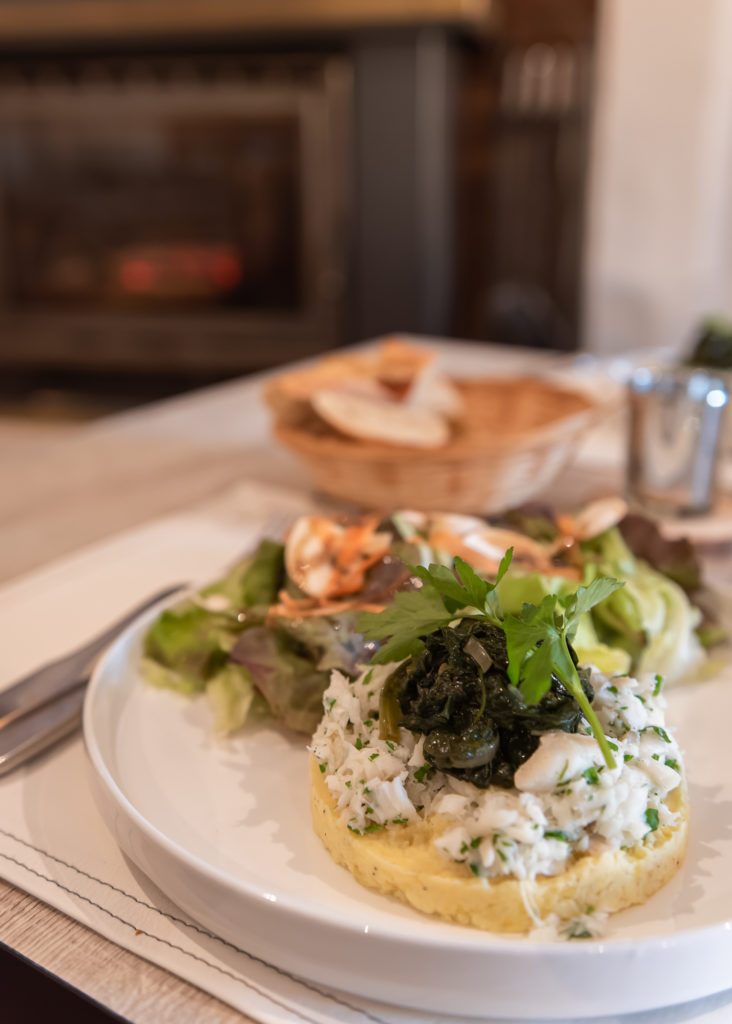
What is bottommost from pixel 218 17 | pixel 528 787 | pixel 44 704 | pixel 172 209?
pixel 172 209

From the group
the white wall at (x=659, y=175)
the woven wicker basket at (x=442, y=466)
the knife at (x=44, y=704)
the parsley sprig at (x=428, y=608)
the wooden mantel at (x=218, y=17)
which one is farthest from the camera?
the white wall at (x=659, y=175)

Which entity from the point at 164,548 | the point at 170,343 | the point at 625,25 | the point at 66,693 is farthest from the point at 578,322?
the point at 66,693

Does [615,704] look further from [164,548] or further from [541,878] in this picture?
[164,548]

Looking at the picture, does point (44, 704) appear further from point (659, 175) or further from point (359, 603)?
point (659, 175)

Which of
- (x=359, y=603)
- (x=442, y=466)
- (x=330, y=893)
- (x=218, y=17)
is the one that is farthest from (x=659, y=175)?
(x=330, y=893)

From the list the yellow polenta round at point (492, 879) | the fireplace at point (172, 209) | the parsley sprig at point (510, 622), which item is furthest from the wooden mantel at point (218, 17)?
the yellow polenta round at point (492, 879)

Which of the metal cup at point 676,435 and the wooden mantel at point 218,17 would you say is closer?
the metal cup at point 676,435

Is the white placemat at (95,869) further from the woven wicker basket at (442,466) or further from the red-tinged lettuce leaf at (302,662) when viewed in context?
the woven wicker basket at (442,466)
